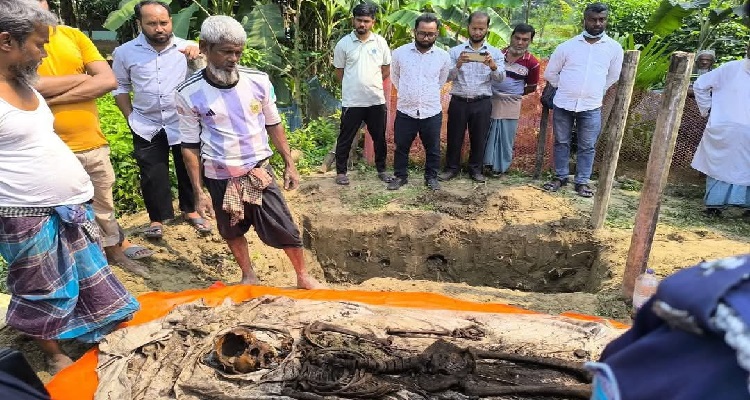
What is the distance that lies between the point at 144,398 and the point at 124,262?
71.8 inches

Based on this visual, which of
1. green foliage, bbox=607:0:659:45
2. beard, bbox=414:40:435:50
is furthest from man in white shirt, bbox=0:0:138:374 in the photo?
green foliage, bbox=607:0:659:45

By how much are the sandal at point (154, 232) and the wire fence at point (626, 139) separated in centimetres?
314

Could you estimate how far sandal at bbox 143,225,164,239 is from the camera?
4.57m

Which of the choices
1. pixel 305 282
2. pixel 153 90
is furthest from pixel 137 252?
pixel 305 282

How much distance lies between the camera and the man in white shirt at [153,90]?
424 centimetres

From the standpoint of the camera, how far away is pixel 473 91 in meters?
5.98

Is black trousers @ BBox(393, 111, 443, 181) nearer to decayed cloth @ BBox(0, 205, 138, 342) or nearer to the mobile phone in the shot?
the mobile phone

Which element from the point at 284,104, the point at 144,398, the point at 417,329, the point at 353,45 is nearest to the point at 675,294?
the point at 417,329

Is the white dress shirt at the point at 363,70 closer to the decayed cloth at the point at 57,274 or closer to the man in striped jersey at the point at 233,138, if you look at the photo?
the man in striped jersey at the point at 233,138

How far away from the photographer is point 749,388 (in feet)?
2.73

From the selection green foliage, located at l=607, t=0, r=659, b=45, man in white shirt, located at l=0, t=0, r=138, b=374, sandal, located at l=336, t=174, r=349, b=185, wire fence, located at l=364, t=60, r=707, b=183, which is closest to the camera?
man in white shirt, located at l=0, t=0, r=138, b=374

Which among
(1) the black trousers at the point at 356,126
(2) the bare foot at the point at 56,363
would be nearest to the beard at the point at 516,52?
(1) the black trousers at the point at 356,126

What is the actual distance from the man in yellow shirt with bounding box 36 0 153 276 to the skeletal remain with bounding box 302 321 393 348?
6.27ft

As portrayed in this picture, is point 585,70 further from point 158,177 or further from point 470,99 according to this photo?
point 158,177
